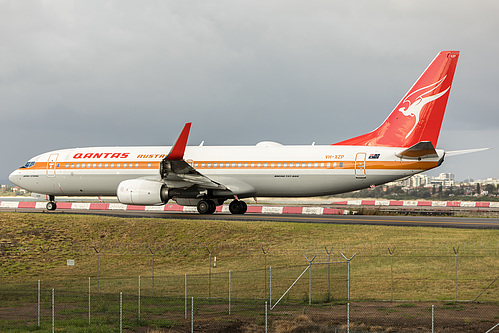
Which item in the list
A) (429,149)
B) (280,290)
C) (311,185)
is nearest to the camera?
(280,290)

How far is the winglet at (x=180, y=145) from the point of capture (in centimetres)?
3525

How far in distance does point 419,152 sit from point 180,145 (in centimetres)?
1449

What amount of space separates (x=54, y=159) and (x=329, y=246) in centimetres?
2463

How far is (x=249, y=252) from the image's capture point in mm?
30031

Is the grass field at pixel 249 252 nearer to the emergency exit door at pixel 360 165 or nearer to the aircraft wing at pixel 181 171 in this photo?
the aircraft wing at pixel 181 171

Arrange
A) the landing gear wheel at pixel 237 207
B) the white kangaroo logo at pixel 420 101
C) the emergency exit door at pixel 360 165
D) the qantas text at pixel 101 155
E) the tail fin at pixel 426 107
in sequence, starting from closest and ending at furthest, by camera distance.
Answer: the emergency exit door at pixel 360 165, the tail fin at pixel 426 107, the white kangaroo logo at pixel 420 101, the landing gear wheel at pixel 237 207, the qantas text at pixel 101 155

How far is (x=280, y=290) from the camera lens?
23.0 m

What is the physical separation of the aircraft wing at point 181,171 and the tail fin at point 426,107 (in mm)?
11400

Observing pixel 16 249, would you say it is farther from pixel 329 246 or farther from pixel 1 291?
pixel 329 246

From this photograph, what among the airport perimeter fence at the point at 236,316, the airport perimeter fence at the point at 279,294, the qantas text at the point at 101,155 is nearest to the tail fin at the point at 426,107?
the airport perimeter fence at the point at 279,294

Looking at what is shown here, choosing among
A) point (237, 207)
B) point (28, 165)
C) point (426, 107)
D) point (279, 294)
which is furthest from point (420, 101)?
point (28, 165)

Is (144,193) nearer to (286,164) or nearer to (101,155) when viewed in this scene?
(101,155)

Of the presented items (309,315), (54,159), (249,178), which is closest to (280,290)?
(309,315)

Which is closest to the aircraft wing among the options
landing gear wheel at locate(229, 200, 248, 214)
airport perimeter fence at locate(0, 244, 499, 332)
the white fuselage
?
the white fuselage
